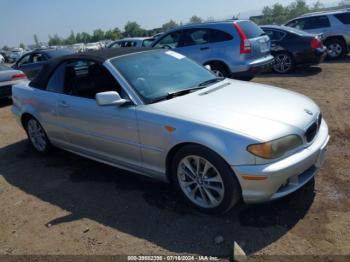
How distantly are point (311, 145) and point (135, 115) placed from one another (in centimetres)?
178

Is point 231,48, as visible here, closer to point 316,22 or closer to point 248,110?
point 248,110

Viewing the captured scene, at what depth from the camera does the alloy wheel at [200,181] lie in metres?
3.45

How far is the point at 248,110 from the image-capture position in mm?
3527

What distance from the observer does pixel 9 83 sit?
10133 mm

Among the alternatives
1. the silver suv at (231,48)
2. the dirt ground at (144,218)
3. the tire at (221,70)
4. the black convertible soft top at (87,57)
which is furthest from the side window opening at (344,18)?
the black convertible soft top at (87,57)

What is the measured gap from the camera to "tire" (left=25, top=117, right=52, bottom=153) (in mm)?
5520

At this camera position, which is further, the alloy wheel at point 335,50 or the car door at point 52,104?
the alloy wheel at point 335,50

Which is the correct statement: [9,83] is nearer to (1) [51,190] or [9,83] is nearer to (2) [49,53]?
(2) [49,53]

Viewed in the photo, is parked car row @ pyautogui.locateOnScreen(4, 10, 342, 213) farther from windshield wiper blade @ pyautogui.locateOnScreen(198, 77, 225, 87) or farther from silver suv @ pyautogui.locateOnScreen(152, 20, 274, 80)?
silver suv @ pyautogui.locateOnScreen(152, 20, 274, 80)

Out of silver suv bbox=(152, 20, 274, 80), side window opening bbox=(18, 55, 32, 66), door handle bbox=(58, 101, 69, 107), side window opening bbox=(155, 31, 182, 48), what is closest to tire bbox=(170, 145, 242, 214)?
door handle bbox=(58, 101, 69, 107)

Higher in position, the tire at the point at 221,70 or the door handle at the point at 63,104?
the door handle at the point at 63,104

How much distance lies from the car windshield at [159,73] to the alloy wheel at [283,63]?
22.1 ft

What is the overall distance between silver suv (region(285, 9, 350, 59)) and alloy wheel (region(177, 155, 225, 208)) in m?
10.8

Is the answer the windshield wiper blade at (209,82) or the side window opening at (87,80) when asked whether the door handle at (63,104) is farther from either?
the windshield wiper blade at (209,82)
